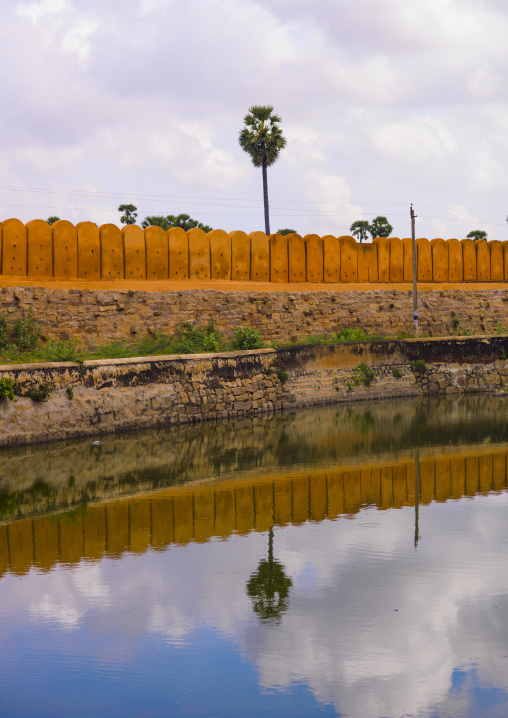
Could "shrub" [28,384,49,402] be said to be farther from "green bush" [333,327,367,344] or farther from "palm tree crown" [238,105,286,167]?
"palm tree crown" [238,105,286,167]

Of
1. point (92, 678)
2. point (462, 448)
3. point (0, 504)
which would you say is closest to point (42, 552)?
point (0, 504)

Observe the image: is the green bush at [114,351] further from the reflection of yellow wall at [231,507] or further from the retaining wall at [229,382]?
the reflection of yellow wall at [231,507]

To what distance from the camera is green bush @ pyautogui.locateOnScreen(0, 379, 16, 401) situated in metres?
9.22

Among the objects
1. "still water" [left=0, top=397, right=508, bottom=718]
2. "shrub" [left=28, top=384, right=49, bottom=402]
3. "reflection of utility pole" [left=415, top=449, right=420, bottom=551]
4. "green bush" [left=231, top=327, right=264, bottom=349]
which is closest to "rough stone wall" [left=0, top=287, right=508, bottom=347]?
"green bush" [left=231, top=327, right=264, bottom=349]

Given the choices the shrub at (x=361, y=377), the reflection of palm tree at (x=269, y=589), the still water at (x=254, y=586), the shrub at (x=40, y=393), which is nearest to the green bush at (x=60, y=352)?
the shrub at (x=40, y=393)

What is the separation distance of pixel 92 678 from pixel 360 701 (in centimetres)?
119

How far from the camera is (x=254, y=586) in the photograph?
464cm

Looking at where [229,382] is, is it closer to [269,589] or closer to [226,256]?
[226,256]

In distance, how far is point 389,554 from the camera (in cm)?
522

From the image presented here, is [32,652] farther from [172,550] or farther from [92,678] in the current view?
[172,550]

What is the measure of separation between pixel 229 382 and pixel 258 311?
10.3ft

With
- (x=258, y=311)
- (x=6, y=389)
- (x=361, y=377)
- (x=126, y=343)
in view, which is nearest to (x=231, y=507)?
(x=6, y=389)

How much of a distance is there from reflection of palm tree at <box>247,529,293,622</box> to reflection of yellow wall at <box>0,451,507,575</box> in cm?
87

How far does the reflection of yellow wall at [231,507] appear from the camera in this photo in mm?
5570
